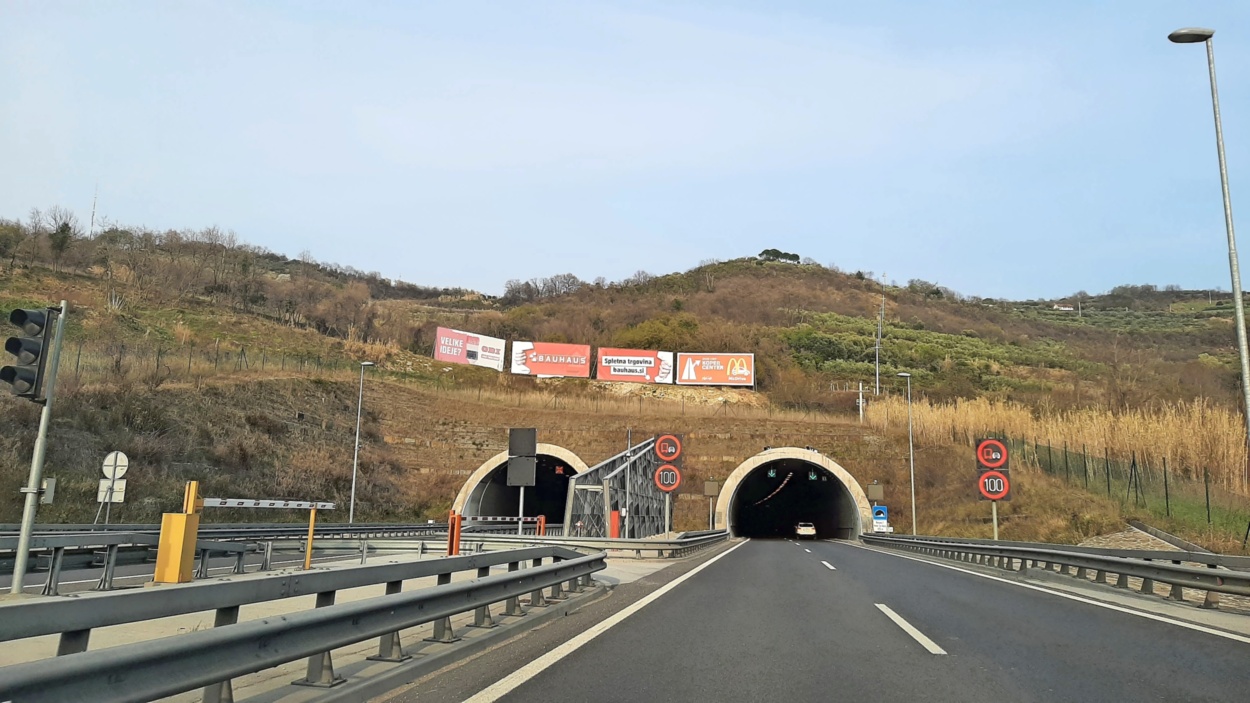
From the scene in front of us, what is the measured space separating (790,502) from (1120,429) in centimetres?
3391

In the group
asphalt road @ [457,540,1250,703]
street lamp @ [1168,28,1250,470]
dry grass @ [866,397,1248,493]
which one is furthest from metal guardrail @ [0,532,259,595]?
dry grass @ [866,397,1248,493]

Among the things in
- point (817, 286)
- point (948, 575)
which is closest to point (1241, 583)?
point (948, 575)

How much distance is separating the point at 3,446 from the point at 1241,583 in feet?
105

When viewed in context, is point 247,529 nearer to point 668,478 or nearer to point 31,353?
point 668,478

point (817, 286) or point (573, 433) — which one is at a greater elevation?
point (817, 286)

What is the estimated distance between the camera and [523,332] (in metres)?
93.4

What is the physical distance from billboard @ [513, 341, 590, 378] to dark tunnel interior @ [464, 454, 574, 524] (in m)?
9.37

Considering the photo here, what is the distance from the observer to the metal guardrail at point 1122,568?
10906mm

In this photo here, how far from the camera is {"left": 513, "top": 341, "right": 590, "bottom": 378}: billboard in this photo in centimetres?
5912

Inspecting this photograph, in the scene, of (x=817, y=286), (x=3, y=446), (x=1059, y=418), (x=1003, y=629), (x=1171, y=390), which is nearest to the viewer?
(x=1003, y=629)

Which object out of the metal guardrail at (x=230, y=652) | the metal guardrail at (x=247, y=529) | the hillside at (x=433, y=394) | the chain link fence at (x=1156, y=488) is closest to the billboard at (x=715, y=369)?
the hillside at (x=433, y=394)

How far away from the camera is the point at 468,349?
194 ft

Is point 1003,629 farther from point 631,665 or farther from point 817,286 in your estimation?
point 817,286

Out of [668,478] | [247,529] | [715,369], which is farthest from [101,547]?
[715,369]
